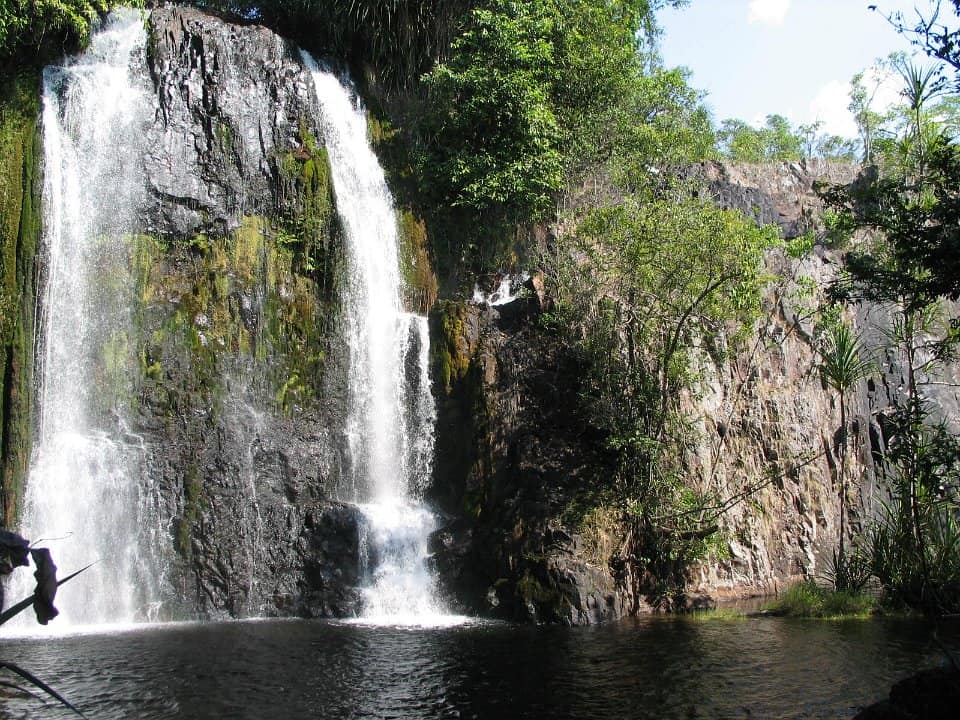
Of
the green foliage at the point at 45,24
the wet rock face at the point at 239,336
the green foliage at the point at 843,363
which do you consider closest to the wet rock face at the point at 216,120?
the wet rock face at the point at 239,336

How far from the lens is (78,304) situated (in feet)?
56.4

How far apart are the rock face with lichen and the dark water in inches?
70.2

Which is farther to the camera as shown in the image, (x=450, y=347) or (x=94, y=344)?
(x=450, y=347)

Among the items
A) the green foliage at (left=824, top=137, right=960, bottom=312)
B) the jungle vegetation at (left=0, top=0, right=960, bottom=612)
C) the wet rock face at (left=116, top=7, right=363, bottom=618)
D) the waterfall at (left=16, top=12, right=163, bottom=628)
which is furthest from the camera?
the wet rock face at (left=116, top=7, right=363, bottom=618)

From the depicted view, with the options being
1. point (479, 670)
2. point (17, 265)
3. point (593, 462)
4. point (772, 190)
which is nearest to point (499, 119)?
point (772, 190)

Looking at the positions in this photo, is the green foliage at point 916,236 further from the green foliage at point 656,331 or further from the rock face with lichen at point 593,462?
the rock face with lichen at point 593,462

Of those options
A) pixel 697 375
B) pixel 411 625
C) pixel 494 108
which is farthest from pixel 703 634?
pixel 494 108

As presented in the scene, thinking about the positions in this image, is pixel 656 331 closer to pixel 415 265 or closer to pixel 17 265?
pixel 415 265

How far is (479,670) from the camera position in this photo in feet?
33.9

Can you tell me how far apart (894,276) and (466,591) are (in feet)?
31.9

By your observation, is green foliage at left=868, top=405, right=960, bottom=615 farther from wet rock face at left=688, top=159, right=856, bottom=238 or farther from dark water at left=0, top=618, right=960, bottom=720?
wet rock face at left=688, top=159, right=856, bottom=238

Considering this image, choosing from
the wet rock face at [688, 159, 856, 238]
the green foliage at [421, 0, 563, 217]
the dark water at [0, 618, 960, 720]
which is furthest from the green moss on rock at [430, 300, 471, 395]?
the wet rock face at [688, 159, 856, 238]

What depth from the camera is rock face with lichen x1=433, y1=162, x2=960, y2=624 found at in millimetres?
15523

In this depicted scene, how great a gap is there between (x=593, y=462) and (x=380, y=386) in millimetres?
5174
